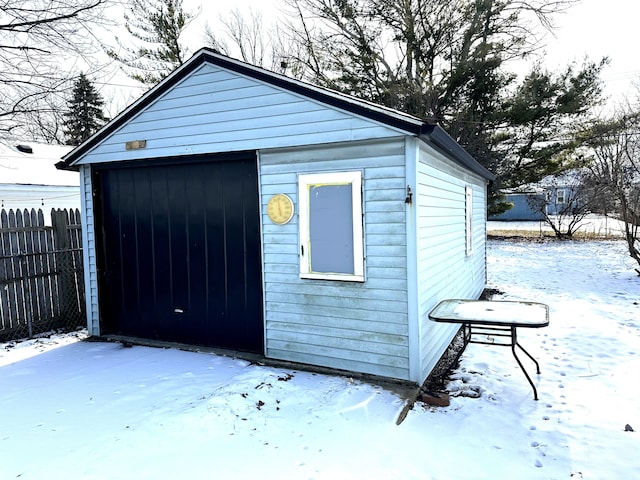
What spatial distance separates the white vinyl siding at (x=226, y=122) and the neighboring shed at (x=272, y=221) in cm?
2

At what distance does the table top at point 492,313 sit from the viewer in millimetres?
3664

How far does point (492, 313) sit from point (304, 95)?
277 centimetres

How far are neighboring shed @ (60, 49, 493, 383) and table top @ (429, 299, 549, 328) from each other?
0.22 metres

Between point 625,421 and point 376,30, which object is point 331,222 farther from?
point 376,30

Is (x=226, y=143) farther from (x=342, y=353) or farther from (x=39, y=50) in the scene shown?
(x=39, y=50)

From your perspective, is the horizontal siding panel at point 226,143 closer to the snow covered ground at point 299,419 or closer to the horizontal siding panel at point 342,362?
the horizontal siding panel at point 342,362

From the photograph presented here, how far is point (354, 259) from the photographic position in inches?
161

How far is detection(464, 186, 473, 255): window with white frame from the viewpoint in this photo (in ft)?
21.9

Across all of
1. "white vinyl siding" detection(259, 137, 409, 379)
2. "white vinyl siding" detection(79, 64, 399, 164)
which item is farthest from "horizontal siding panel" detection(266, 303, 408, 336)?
"white vinyl siding" detection(79, 64, 399, 164)

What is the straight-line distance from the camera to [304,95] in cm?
413

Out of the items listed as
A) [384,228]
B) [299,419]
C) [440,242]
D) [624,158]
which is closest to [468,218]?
[440,242]

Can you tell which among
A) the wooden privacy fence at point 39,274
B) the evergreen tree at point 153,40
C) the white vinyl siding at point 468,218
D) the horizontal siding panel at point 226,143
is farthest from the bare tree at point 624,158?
the evergreen tree at point 153,40

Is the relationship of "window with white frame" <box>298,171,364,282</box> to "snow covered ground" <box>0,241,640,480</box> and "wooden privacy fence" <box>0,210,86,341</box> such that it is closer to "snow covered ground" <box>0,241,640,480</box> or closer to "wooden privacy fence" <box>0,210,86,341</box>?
"snow covered ground" <box>0,241,640,480</box>

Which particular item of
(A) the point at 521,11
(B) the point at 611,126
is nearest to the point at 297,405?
(B) the point at 611,126
